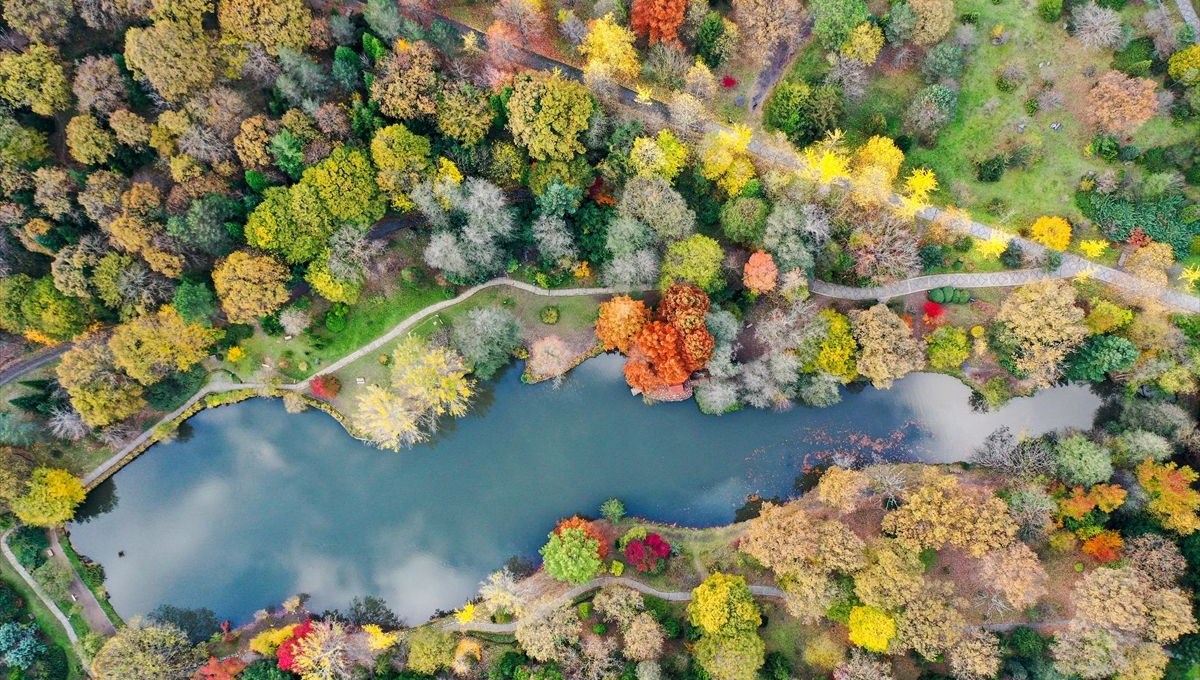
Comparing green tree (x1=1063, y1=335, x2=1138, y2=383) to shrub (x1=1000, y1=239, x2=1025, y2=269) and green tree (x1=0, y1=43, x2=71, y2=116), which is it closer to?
shrub (x1=1000, y1=239, x2=1025, y2=269)

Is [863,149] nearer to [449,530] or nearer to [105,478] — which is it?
[449,530]

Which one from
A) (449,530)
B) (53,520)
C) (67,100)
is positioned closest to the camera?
(67,100)

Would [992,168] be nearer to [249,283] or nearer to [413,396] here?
[413,396]

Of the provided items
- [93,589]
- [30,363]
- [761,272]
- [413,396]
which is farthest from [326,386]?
[761,272]

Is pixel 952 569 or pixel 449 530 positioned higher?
pixel 952 569

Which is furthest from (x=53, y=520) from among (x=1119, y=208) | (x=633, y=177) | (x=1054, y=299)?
(x=1119, y=208)

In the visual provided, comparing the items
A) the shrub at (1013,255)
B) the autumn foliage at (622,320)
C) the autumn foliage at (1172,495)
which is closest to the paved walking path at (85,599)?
the autumn foliage at (622,320)

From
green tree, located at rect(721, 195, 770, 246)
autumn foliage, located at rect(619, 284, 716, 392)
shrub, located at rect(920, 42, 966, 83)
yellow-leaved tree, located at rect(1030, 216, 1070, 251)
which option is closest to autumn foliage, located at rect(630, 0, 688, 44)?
green tree, located at rect(721, 195, 770, 246)
